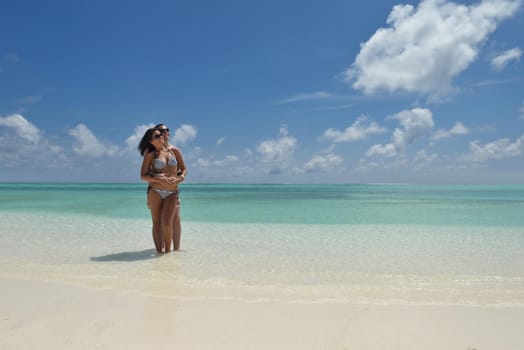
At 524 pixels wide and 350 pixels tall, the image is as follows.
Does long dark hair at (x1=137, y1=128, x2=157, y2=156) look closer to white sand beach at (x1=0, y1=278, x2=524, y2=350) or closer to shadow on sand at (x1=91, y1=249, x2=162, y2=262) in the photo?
shadow on sand at (x1=91, y1=249, x2=162, y2=262)

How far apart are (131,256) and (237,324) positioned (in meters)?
3.77

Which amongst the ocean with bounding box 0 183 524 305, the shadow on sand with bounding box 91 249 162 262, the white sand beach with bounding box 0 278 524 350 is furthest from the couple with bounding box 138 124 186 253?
the white sand beach with bounding box 0 278 524 350

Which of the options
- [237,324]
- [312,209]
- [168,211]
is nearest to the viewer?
[237,324]

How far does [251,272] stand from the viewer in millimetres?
4957

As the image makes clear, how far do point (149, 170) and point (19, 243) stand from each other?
376cm

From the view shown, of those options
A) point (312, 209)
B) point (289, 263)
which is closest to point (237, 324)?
point (289, 263)

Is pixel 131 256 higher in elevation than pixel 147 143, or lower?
lower

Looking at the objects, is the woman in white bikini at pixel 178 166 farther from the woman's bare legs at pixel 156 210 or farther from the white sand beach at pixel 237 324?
the white sand beach at pixel 237 324

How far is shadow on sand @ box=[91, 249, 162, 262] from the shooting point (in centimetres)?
581

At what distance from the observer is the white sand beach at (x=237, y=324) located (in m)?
2.62

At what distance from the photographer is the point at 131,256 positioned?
6.07m

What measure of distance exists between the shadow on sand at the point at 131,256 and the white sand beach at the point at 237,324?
2026mm

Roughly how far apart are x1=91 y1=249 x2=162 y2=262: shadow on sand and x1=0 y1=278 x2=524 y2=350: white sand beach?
6.65 ft

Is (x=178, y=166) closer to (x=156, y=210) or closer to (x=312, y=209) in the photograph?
(x=156, y=210)
